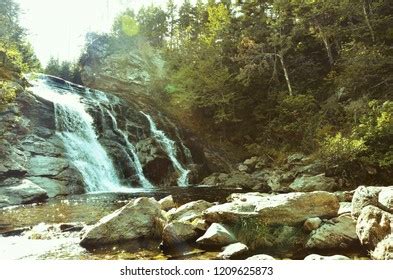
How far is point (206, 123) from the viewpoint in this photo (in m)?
24.9

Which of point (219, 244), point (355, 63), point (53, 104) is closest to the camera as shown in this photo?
point (219, 244)

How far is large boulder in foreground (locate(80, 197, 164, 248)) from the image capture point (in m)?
7.14

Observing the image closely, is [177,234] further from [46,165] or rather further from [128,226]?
[46,165]

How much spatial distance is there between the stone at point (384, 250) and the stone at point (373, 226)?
0.17 meters

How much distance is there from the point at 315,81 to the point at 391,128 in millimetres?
9806

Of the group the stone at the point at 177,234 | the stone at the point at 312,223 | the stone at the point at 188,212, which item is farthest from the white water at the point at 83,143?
the stone at the point at 312,223

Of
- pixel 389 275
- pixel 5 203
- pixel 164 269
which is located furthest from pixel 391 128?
pixel 5 203

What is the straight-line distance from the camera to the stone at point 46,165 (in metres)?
15.0

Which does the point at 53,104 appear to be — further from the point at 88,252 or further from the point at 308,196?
the point at 308,196

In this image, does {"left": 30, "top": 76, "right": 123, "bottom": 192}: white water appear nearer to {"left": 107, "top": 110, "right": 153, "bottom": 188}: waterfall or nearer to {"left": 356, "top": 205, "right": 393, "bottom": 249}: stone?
{"left": 107, "top": 110, "right": 153, "bottom": 188}: waterfall

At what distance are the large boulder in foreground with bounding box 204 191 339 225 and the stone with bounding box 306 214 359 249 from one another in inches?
21.9

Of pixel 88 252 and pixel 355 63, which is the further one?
pixel 355 63

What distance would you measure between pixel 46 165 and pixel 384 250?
534 inches

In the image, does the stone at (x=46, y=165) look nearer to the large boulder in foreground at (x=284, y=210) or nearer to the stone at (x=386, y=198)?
the large boulder in foreground at (x=284, y=210)
